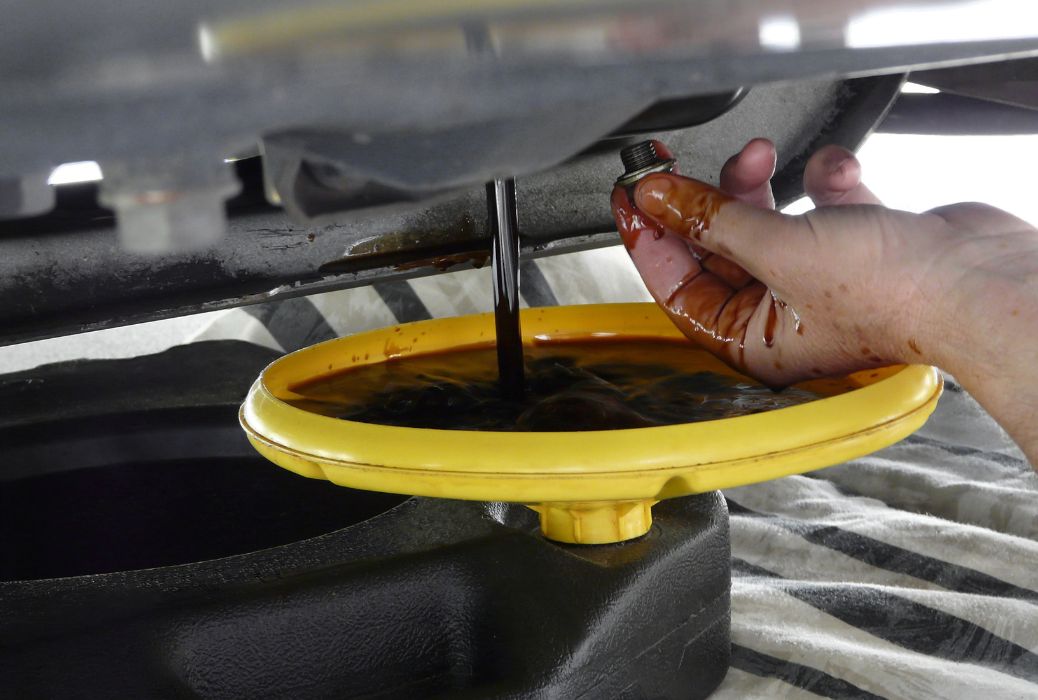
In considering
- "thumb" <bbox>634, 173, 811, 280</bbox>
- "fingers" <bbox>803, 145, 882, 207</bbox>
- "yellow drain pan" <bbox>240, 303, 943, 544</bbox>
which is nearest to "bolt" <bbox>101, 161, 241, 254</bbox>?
"yellow drain pan" <bbox>240, 303, 943, 544</bbox>

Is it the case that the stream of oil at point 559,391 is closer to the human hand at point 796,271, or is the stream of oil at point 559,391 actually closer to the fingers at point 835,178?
the human hand at point 796,271

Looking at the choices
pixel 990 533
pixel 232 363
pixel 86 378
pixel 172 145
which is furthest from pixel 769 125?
pixel 172 145

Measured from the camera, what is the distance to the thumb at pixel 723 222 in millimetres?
545

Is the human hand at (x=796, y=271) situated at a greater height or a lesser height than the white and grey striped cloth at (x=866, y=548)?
greater

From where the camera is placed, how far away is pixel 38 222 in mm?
714

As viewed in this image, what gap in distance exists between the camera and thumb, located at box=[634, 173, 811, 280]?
1.79ft

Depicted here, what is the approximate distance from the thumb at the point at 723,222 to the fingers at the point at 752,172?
2.6 inches

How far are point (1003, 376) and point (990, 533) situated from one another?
378 millimetres

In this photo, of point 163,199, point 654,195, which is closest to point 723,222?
point 654,195

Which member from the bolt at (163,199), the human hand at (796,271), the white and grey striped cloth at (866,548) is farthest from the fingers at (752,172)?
the bolt at (163,199)

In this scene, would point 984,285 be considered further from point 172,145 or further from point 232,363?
point 232,363

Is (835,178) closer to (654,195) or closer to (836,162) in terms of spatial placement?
(836,162)

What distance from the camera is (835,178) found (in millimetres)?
660

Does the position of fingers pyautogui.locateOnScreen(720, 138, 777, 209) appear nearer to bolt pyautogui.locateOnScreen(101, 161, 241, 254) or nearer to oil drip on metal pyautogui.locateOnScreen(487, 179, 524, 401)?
oil drip on metal pyautogui.locateOnScreen(487, 179, 524, 401)
